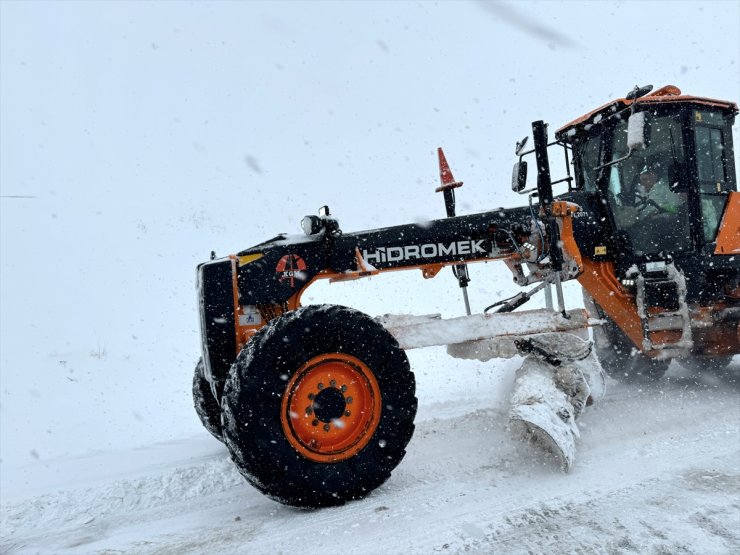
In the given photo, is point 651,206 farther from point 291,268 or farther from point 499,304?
point 291,268

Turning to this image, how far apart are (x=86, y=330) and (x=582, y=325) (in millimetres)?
7558

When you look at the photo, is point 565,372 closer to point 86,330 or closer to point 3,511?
point 3,511

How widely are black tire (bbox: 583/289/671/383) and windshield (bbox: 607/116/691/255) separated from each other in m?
0.90

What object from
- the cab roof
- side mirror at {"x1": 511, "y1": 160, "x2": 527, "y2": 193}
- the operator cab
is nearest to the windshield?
Answer: the operator cab

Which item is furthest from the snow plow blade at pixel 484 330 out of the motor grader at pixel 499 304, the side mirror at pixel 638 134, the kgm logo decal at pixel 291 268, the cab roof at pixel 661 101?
the cab roof at pixel 661 101

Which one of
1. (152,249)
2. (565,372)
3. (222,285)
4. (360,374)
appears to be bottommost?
(565,372)

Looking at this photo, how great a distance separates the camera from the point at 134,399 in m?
6.38

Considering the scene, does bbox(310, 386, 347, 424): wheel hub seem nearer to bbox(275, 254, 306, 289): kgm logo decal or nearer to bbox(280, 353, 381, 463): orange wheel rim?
bbox(280, 353, 381, 463): orange wheel rim

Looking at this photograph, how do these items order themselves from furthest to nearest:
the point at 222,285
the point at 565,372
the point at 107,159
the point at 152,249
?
the point at 107,159 < the point at 152,249 < the point at 565,372 < the point at 222,285

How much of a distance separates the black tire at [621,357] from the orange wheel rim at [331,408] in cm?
368

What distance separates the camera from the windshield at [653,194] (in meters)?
5.71

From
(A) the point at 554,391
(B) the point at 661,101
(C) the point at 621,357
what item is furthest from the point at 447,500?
(B) the point at 661,101

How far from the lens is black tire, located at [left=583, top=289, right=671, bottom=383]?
627cm

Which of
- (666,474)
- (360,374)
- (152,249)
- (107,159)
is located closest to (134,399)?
(360,374)
